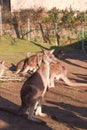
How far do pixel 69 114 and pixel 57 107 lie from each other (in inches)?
39.7

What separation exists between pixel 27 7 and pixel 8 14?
332 cm

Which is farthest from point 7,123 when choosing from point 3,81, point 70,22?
point 70,22

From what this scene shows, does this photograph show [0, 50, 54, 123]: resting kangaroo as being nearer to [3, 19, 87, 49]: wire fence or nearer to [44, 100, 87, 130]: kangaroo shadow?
[44, 100, 87, 130]: kangaroo shadow

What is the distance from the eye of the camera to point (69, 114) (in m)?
11.8

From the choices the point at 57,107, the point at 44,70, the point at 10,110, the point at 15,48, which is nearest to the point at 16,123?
the point at 10,110

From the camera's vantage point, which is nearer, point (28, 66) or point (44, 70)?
point (44, 70)

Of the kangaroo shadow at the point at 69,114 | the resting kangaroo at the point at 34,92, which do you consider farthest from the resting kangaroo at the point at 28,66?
the resting kangaroo at the point at 34,92

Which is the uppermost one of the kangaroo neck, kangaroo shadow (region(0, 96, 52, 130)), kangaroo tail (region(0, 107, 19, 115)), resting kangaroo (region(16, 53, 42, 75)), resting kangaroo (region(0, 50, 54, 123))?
the kangaroo neck

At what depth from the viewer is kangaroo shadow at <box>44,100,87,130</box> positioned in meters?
10.7

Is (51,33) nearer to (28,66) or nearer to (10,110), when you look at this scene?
(28,66)

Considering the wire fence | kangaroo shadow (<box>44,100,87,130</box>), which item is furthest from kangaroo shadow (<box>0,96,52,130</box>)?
the wire fence

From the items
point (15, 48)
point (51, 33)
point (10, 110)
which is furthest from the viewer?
point (51, 33)

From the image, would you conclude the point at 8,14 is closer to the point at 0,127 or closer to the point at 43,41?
the point at 43,41

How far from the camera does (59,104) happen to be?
13.3 m
